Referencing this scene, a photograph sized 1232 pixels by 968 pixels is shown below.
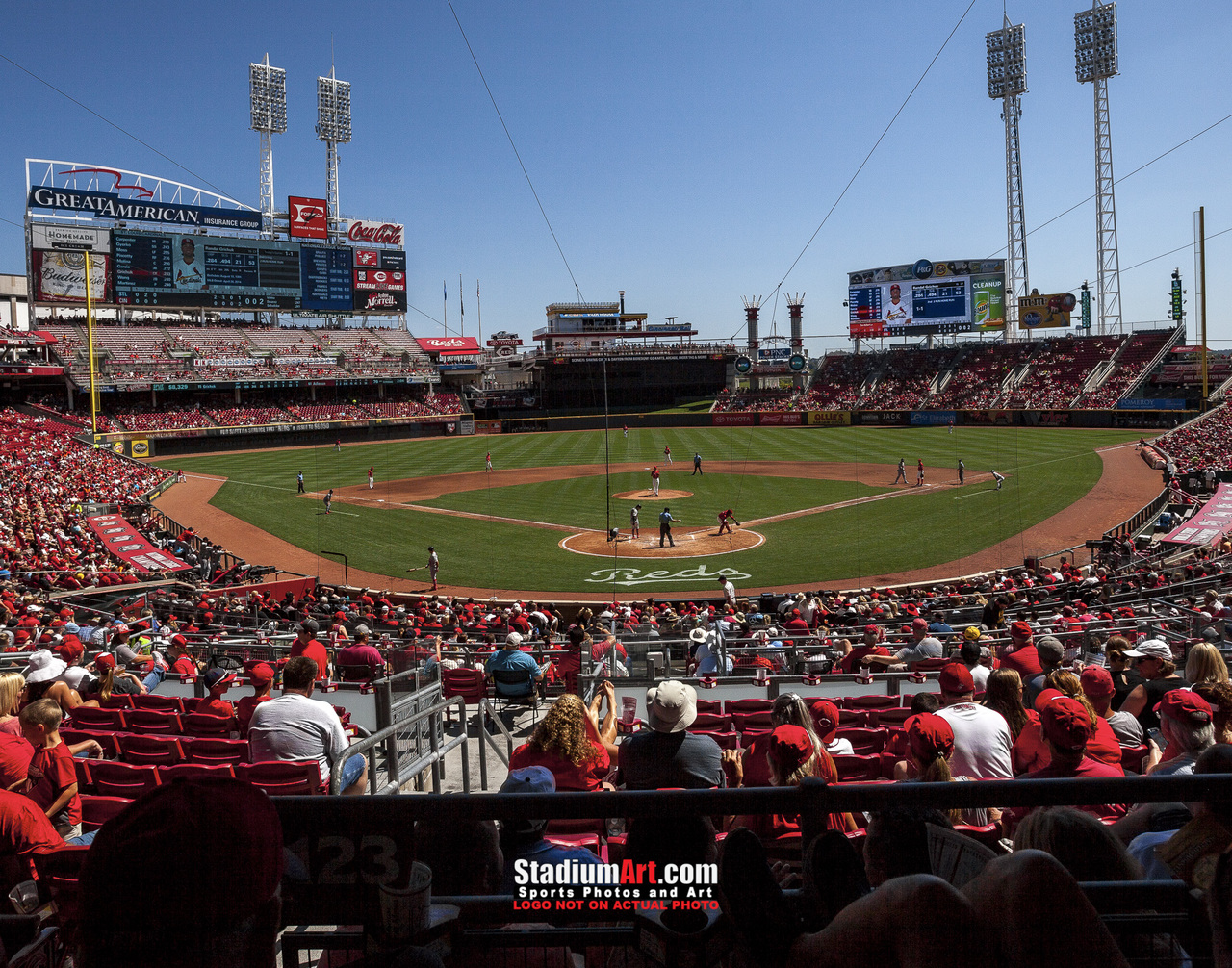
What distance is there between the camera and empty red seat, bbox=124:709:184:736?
7.70 metres

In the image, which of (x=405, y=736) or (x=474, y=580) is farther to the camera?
(x=474, y=580)

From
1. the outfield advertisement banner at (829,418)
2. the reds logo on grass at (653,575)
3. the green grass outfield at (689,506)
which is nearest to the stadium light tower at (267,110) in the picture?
the green grass outfield at (689,506)

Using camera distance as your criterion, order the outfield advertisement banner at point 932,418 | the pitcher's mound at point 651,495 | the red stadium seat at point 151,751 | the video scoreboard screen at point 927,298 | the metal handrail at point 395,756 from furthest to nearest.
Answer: the video scoreboard screen at point 927,298
the outfield advertisement banner at point 932,418
the pitcher's mound at point 651,495
the red stadium seat at point 151,751
the metal handrail at point 395,756

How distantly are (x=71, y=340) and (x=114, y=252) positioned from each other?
9.45 meters

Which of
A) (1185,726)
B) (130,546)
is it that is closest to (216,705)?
(1185,726)

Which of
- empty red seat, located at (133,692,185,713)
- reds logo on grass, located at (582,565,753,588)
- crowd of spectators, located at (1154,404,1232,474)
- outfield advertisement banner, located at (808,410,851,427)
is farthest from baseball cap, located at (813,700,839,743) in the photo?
outfield advertisement banner, located at (808,410,851,427)

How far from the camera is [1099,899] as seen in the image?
6.91 feet

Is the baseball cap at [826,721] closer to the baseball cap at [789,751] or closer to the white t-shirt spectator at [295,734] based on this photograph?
the baseball cap at [789,751]

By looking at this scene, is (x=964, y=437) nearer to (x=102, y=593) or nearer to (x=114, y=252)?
(x=102, y=593)

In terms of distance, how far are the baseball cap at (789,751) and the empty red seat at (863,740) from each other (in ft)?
9.18

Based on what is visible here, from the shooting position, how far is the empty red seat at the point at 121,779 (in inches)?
233

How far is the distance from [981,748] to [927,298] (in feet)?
293

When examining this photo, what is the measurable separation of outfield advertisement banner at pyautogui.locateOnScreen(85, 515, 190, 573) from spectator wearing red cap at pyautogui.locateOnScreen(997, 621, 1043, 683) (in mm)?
22263

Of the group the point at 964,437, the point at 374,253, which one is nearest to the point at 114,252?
the point at 374,253
